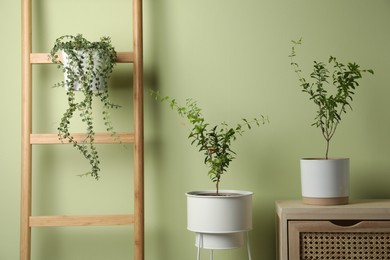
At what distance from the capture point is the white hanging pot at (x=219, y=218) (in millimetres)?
2053

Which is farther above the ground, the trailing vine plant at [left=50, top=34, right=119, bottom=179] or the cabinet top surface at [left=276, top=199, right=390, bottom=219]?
the trailing vine plant at [left=50, top=34, right=119, bottom=179]

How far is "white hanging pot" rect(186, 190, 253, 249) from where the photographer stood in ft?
6.73

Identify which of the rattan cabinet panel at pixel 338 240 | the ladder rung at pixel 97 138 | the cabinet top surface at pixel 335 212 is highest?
the ladder rung at pixel 97 138

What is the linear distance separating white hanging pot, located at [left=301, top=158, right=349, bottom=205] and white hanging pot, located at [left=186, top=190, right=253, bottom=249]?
0.79 feet

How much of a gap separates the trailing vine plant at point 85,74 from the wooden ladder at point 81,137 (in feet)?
0.17

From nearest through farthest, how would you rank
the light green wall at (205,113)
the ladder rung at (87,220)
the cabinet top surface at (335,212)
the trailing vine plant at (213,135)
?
the cabinet top surface at (335,212)
the trailing vine plant at (213,135)
the ladder rung at (87,220)
the light green wall at (205,113)

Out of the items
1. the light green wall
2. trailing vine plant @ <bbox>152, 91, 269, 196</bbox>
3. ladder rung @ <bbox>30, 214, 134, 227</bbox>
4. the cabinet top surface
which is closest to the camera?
the cabinet top surface

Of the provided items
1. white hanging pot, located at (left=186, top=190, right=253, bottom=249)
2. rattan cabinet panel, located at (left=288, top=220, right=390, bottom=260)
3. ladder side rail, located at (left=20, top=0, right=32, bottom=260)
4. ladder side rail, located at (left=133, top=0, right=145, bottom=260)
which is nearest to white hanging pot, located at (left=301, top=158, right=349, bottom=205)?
rattan cabinet panel, located at (left=288, top=220, right=390, bottom=260)

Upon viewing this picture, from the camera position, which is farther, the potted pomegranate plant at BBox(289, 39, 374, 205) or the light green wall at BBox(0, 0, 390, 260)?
the light green wall at BBox(0, 0, 390, 260)

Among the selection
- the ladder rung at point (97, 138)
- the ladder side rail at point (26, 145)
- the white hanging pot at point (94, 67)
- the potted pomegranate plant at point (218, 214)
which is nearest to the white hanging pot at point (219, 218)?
the potted pomegranate plant at point (218, 214)

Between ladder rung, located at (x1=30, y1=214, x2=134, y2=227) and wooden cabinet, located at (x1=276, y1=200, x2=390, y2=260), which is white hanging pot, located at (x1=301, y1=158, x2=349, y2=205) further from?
ladder rung, located at (x1=30, y1=214, x2=134, y2=227)

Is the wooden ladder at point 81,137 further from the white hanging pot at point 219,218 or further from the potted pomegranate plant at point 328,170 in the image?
the potted pomegranate plant at point 328,170

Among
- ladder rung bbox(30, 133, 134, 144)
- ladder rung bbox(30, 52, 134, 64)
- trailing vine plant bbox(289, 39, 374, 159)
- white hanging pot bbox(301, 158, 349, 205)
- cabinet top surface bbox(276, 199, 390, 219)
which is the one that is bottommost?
cabinet top surface bbox(276, 199, 390, 219)

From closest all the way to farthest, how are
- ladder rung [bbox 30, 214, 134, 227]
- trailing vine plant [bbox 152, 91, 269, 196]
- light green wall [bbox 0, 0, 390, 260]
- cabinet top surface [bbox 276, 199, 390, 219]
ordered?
1. cabinet top surface [bbox 276, 199, 390, 219]
2. trailing vine plant [bbox 152, 91, 269, 196]
3. ladder rung [bbox 30, 214, 134, 227]
4. light green wall [bbox 0, 0, 390, 260]
